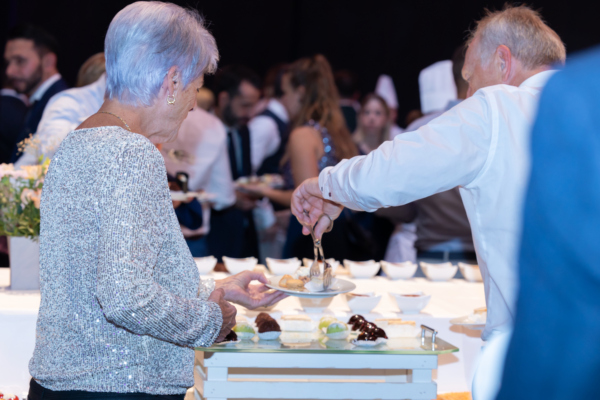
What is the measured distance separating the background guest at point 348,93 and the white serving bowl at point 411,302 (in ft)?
14.0

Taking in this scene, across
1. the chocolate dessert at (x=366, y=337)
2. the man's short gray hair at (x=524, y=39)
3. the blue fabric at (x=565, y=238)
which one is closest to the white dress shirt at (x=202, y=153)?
the chocolate dessert at (x=366, y=337)

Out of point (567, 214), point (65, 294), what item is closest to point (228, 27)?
point (65, 294)

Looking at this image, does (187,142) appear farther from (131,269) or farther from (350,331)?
(131,269)

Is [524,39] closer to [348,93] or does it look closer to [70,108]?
[70,108]

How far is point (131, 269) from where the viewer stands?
104cm

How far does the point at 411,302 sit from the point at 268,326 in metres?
0.55

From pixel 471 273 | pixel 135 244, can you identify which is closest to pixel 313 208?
pixel 135 244

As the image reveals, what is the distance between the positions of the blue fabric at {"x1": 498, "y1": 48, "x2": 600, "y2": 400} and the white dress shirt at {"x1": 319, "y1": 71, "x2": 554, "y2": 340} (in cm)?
86

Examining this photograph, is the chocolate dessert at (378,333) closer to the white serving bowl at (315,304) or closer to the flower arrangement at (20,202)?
the white serving bowl at (315,304)

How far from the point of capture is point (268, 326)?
164 centimetres

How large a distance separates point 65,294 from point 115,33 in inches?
19.3

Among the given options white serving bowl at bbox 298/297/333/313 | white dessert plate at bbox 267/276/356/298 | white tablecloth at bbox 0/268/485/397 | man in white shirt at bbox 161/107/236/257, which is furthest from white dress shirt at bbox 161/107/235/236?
white dessert plate at bbox 267/276/356/298

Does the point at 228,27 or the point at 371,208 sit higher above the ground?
the point at 228,27

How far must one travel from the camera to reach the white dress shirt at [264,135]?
5.59 m
